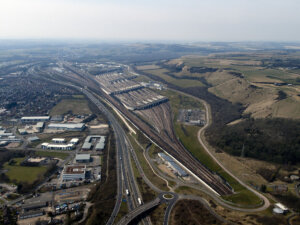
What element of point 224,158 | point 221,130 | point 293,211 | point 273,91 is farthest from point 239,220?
point 273,91

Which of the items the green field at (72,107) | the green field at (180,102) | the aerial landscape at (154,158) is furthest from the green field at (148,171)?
the green field at (72,107)

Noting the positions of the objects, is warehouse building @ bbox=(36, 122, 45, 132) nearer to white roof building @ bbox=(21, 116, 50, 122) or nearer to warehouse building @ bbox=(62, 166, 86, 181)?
white roof building @ bbox=(21, 116, 50, 122)

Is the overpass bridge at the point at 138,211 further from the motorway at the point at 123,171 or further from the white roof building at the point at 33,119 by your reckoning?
the white roof building at the point at 33,119

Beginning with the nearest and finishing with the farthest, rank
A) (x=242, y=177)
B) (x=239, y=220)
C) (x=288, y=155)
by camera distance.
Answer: (x=239, y=220) < (x=242, y=177) < (x=288, y=155)

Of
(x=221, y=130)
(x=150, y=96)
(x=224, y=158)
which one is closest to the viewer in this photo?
(x=224, y=158)

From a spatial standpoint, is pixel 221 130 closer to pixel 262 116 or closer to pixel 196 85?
pixel 262 116

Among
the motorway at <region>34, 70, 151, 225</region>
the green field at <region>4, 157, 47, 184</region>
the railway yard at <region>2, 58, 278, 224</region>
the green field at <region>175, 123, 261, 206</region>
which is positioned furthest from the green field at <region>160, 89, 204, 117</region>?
the green field at <region>4, 157, 47, 184</region>
